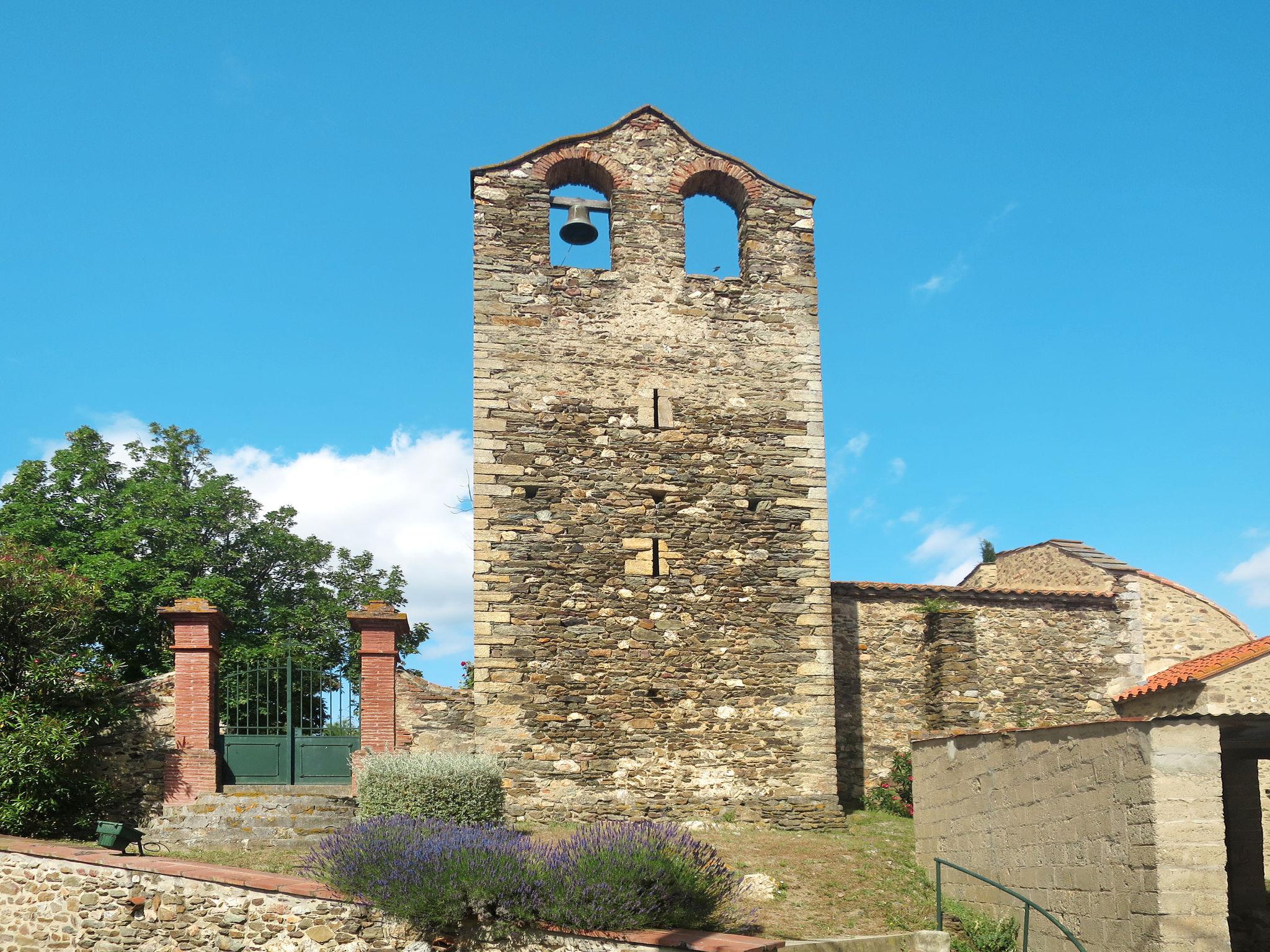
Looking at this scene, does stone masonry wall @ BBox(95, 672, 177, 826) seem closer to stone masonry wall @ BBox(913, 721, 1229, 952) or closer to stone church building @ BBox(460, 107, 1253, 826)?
stone church building @ BBox(460, 107, 1253, 826)

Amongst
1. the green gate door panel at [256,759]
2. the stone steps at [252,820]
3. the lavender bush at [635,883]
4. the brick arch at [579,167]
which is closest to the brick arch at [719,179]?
the brick arch at [579,167]

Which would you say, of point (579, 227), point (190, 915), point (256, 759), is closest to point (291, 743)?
point (256, 759)

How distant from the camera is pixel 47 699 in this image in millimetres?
12992

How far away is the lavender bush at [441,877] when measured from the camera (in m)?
9.03

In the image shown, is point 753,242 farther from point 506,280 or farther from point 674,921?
point 674,921

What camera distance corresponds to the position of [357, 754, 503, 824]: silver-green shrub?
11984 mm

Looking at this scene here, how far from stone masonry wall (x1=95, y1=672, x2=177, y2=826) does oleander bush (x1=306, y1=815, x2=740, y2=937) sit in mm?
4071

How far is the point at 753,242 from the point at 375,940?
33.1 feet

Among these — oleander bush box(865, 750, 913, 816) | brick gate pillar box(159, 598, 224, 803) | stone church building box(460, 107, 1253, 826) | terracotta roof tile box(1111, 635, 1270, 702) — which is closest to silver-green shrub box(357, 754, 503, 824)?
stone church building box(460, 107, 1253, 826)

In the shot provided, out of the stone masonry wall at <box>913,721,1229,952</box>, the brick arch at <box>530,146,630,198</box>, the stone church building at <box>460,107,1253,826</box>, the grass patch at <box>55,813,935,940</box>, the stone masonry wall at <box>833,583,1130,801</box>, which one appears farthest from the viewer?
the stone masonry wall at <box>833,583,1130,801</box>

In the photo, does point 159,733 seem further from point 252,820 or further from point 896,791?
point 896,791

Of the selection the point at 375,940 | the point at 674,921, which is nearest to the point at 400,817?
the point at 375,940

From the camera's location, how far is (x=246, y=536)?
73.4 feet

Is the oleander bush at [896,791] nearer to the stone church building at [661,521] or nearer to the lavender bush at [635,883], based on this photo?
the stone church building at [661,521]
